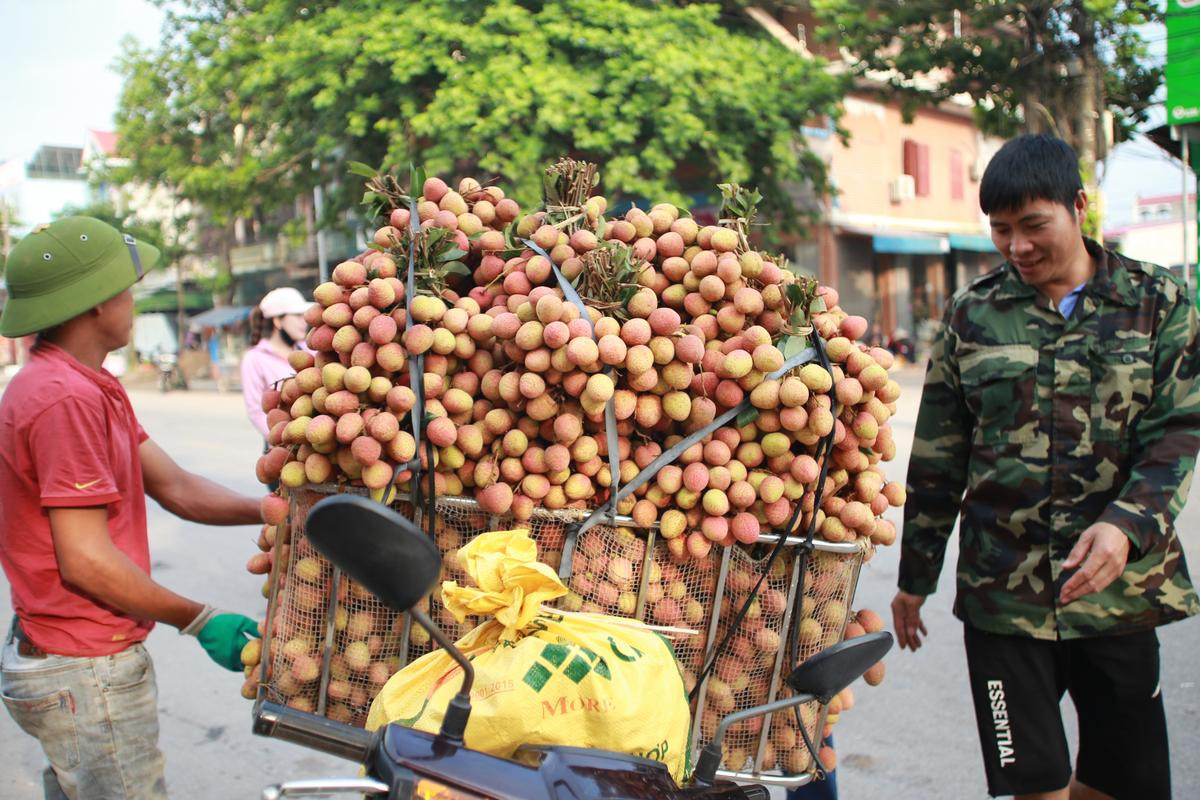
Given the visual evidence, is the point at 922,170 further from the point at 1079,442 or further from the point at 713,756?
the point at 713,756

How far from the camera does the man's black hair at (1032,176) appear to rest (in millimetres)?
2246

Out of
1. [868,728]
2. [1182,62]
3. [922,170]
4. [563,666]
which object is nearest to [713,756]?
[563,666]

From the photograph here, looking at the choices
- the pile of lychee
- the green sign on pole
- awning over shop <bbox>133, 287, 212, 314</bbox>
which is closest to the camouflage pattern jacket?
the pile of lychee

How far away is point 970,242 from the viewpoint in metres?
24.1

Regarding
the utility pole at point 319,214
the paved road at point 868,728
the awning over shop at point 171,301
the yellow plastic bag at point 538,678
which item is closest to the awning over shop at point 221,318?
the utility pole at point 319,214

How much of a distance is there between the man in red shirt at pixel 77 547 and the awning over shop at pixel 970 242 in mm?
23696

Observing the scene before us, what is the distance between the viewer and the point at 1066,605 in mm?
2258

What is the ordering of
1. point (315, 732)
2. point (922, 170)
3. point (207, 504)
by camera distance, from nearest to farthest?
point (315, 732) → point (207, 504) → point (922, 170)

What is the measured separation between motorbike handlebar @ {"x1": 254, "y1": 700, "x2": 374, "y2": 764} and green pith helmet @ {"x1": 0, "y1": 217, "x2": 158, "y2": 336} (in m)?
1.15

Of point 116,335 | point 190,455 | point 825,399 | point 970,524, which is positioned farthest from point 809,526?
point 190,455

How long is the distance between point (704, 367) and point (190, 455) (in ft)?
36.2

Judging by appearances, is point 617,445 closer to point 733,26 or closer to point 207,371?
point 733,26

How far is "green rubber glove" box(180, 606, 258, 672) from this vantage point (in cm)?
223

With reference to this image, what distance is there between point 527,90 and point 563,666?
12529 millimetres
